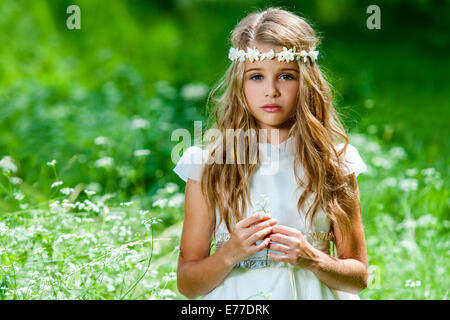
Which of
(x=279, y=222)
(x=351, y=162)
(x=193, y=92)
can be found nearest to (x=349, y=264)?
(x=279, y=222)

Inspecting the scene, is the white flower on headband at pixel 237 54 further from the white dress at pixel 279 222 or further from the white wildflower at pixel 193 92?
the white wildflower at pixel 193 92

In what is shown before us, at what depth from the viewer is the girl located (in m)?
2.18

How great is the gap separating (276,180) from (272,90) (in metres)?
0.33

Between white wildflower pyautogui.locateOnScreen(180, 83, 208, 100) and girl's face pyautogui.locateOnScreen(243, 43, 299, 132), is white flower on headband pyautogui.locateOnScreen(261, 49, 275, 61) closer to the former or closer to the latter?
girl's face pyautogui.locateOnScreen(243, 43, 299, 132)

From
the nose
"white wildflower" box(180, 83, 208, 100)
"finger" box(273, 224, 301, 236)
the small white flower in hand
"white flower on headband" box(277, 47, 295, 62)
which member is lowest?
"finger" box(273, 224, 301, 236)

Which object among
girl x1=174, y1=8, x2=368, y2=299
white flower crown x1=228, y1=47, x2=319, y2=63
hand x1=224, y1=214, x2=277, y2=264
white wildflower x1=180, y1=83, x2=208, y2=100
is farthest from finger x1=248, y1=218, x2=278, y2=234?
white wildflower x1=180, y1=83, x2=208, y2=100

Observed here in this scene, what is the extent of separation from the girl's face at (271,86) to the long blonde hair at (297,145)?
0.03m

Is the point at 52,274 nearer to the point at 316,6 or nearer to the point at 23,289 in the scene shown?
the point at 23,289

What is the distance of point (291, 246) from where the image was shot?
2.03 metres

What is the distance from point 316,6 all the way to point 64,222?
5396 mm

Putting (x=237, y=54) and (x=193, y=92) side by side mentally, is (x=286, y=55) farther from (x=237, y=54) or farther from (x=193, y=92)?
(x=193, y=92)

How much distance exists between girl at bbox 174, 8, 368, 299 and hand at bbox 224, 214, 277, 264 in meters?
0.07

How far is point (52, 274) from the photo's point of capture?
2.44 metres
